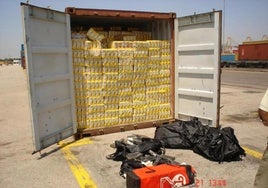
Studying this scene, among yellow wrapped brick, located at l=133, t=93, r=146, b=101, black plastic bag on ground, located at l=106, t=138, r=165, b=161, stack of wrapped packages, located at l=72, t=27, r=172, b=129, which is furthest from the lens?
yellow wrapped brick, located at l=133, t=93, r=146, b=101

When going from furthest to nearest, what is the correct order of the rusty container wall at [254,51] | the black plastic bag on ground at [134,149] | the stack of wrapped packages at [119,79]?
the rusty container wall at [254,51], the stack of wrapped packages at [119,79], the black plastic bag on ground at [134,149]

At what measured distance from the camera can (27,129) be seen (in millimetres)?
8547

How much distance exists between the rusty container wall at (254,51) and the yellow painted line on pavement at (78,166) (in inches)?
1453

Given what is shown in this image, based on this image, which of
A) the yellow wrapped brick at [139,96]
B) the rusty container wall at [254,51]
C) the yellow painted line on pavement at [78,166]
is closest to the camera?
the yellow painted line on pavement at [78,166]

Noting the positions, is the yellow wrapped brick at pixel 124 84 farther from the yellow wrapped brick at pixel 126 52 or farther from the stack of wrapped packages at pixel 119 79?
the yellow wrapped brick at pixel 126 52

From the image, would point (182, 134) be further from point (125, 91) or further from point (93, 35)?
point (93, 35)

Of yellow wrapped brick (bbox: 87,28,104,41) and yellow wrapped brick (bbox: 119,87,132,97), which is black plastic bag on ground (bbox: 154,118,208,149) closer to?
yellow wrapped brick (bbox: 119,87,132,97)

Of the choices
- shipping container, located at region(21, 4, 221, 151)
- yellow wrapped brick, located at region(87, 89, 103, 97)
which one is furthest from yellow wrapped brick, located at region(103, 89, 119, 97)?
yellow wrapped brick, located at region(87, 89, 103, 97)

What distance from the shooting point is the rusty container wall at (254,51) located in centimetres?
3756

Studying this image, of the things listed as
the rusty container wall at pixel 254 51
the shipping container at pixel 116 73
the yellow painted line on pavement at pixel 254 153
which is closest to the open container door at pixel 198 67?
the shipping container at pixel 116 73

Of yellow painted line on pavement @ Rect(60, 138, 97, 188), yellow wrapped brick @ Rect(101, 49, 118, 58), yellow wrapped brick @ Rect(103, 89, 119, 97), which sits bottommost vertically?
yellow painted line on pavement @ Rect(60, 138, 97, 188)

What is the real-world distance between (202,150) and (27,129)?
18.6ft

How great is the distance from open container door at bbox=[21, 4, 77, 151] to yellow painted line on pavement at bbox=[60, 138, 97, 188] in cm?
29

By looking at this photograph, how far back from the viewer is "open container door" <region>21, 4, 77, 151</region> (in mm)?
5688
